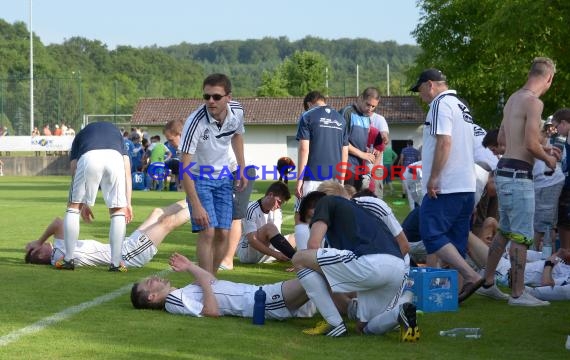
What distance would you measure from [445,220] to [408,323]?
2068mm

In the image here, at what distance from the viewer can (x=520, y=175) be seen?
854cm

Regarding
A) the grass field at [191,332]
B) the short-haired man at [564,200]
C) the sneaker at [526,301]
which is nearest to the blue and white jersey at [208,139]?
the grass field at [191,332]

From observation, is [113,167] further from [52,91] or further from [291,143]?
[291,143]

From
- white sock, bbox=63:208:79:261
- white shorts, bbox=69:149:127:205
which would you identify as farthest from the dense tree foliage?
white sock, bbox=63:208:79:261

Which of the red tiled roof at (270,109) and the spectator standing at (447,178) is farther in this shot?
the red tiled roof at (270,109)

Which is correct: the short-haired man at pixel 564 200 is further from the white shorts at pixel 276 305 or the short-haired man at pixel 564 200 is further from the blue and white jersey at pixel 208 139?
the white shorts at pixel 276 305

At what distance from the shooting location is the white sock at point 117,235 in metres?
10.6

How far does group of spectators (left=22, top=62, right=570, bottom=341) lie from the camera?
7.10 meters

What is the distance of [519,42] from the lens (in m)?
31.8

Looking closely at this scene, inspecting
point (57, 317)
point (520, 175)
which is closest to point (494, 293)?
point (520, 175)

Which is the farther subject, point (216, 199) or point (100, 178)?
point (100, 178)

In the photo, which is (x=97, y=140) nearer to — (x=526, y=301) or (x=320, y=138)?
(x=320, y=138)

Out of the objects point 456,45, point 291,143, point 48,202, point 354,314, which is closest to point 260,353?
point 354,314

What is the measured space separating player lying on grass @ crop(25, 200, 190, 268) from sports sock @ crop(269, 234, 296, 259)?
3.80ft
